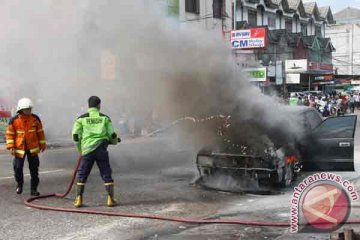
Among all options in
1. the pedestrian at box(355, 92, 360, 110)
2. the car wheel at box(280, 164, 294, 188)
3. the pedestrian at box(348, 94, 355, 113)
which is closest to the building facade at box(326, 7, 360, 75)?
the pedestrian at box(355, 92, 360, 110)

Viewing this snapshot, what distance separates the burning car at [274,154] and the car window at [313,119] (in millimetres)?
26

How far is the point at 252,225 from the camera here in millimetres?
5891

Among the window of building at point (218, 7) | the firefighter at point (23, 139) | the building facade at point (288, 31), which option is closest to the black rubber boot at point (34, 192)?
Result: the firefighter at point (23, 139)

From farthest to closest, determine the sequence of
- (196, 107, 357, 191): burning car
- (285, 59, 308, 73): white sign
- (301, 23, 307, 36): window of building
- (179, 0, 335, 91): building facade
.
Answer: (301, 23, 307, 36): window of building
(285, 59, 308, 73): white sign
(179, 0, 335, 91): building facade
(196, 107, 357, 191): burning car

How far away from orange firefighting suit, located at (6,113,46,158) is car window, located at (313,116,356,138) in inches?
192

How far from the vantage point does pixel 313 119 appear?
9.77 meters

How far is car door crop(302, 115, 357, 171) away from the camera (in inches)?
347

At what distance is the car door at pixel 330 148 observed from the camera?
28.9 feet

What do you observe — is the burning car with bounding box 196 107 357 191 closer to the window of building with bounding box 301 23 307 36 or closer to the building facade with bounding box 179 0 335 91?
the building facade with bounding box 179 0 335 91

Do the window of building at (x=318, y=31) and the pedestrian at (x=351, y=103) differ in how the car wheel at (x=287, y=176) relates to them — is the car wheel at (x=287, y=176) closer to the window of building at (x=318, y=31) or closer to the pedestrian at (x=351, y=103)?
the pedestrian at (x=351, y=103)

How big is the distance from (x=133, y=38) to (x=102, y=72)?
3.00ft

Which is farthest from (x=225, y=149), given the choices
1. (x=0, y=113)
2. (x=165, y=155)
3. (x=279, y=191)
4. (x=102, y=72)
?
(x=0, y=113)

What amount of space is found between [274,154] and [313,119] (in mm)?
2099

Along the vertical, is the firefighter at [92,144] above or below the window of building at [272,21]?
below
